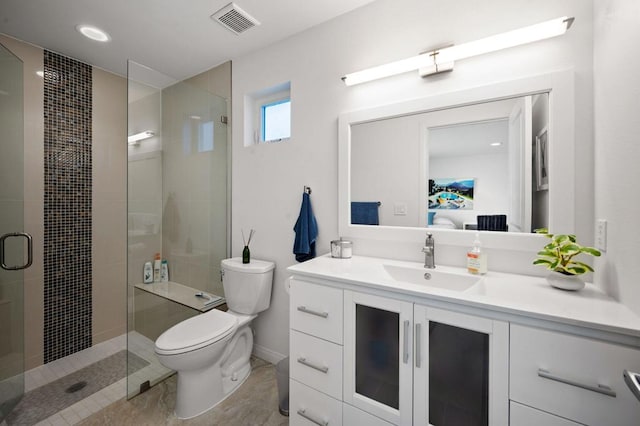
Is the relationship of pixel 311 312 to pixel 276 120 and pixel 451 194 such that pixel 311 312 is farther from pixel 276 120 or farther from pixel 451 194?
pixel 276 120

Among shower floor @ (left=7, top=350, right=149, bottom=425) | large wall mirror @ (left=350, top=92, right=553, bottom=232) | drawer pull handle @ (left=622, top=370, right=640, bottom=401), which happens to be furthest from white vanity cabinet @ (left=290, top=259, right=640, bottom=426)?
shower floor @ (left=7, top=350, right=149, bottom=425)

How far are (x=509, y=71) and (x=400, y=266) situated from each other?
107 cm

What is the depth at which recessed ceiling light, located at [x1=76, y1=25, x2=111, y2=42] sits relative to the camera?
183cm

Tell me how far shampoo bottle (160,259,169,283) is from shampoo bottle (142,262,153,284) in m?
0.09

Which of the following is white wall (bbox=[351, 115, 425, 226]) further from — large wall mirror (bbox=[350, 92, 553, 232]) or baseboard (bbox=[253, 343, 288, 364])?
baseboard (bbox=[253, 343, 288, 364])

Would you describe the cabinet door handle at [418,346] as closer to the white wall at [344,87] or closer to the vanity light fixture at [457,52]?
the white wall at [344,87]

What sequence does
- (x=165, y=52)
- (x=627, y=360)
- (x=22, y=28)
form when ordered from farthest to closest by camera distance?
(x=165, y=52) → (x=22, y=28) → (x=627, y=360)

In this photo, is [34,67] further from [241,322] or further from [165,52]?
[241,322]

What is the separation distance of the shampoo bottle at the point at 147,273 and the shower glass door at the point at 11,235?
0.68 m

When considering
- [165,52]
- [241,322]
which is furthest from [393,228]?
[165,52]

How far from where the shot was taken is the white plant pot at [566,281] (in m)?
0.98

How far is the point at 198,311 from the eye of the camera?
6.65ft

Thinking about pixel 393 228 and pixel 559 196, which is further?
pixel 393 228

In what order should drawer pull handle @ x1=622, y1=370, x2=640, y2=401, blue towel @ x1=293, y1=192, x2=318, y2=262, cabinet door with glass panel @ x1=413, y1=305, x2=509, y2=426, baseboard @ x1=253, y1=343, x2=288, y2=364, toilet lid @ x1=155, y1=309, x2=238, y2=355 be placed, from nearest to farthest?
drawer pull handle @ x1=622, y1=370, x2=640, y2=401 < cabinet door with glass panel @ x1=413, y1=305, x2=509, y2=426 < toilet lid @ x1=155, y1=309, x2=238, y2=355 < blue towel @ x1=293, y1=192, x2=318, y2=262 < baseboard @ x1=253, y1=343, x2=288, y2=364
